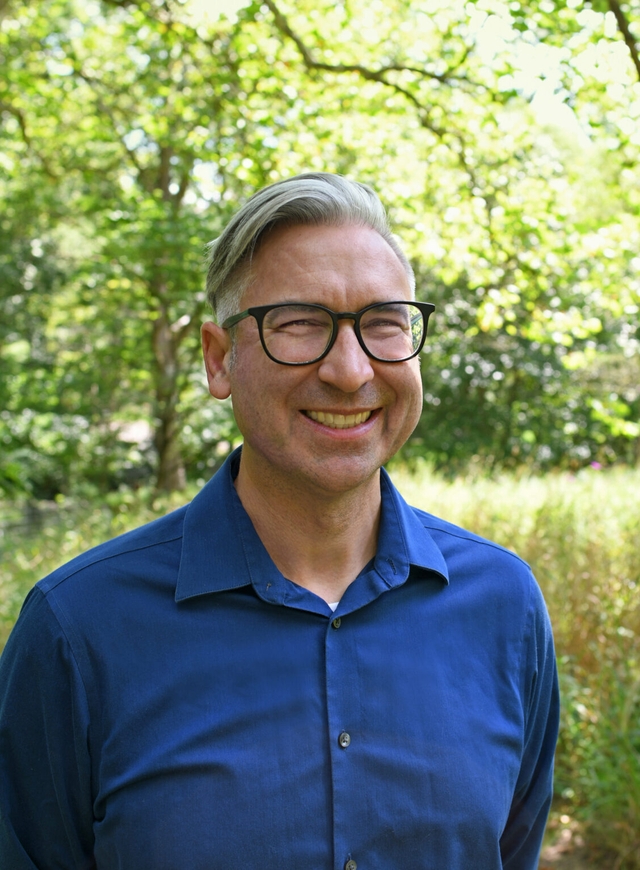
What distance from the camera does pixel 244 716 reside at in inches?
54.8

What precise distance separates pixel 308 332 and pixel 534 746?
3.45ft

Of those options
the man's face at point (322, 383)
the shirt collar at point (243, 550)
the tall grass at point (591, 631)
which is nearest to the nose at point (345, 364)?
the man's face at point (322, 383)

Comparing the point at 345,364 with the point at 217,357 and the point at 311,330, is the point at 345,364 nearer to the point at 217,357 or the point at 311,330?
the point at 311,330

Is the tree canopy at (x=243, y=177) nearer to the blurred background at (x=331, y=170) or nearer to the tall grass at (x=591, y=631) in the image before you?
the blurred background at (x=331, y=170)

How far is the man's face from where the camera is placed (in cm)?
150

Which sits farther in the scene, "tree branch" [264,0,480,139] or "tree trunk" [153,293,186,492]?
"tree trunk" [153,293,186,492]

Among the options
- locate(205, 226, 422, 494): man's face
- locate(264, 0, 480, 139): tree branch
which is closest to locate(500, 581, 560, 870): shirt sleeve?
locate(205, 226, 422, 494): man's face

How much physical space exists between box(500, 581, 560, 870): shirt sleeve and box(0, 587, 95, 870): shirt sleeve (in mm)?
909

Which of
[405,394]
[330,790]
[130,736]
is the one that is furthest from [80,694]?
[405,394]

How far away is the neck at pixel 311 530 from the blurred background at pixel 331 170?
2240 millimetres

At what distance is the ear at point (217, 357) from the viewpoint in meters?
1.70

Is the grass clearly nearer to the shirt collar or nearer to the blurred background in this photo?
the blurred background

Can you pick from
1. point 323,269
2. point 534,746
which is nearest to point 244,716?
point 534,746

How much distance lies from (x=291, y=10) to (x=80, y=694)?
6.33 m
